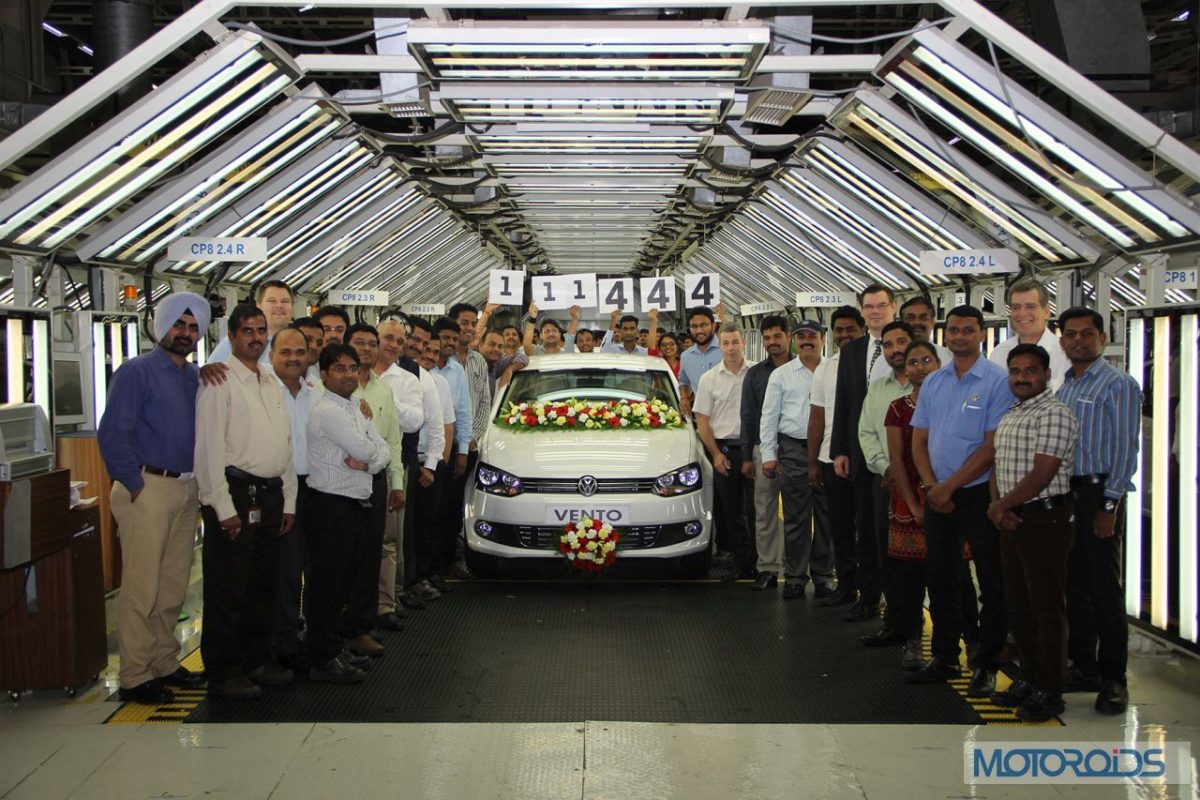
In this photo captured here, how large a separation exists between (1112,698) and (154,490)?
4.63 m

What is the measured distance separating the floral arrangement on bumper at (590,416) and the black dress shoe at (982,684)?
143 inches

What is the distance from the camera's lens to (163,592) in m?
5.77

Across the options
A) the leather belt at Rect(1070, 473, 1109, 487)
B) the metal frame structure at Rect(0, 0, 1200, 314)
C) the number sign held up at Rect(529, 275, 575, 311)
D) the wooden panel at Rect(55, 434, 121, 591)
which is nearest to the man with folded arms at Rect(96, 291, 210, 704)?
the metal frame structure at Rect(0, 0, 1200, 314)

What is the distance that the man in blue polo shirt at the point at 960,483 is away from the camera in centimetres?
576

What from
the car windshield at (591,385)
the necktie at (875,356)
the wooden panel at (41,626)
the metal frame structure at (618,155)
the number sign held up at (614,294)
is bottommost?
the wooden panel at (41,626)

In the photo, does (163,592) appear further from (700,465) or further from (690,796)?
(700,465)

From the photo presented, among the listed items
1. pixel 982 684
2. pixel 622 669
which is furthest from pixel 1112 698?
pixel 622 669

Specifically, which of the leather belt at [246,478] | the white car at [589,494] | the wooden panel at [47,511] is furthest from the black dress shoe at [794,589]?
the wooden panel at [47,511]

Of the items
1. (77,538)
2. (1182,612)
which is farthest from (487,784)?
(1182,612)

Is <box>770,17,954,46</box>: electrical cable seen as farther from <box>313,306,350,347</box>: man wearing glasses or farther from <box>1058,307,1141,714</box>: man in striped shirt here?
<box>313,306,350,347</box>: man wearing glasses

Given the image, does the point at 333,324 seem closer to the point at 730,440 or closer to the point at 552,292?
the point at 730,440

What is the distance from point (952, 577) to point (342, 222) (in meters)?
10.5

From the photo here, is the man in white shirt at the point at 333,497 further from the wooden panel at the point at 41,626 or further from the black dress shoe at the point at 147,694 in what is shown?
the wooden panel at the point at 41,626

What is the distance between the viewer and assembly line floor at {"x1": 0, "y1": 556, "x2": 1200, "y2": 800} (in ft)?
15.2
